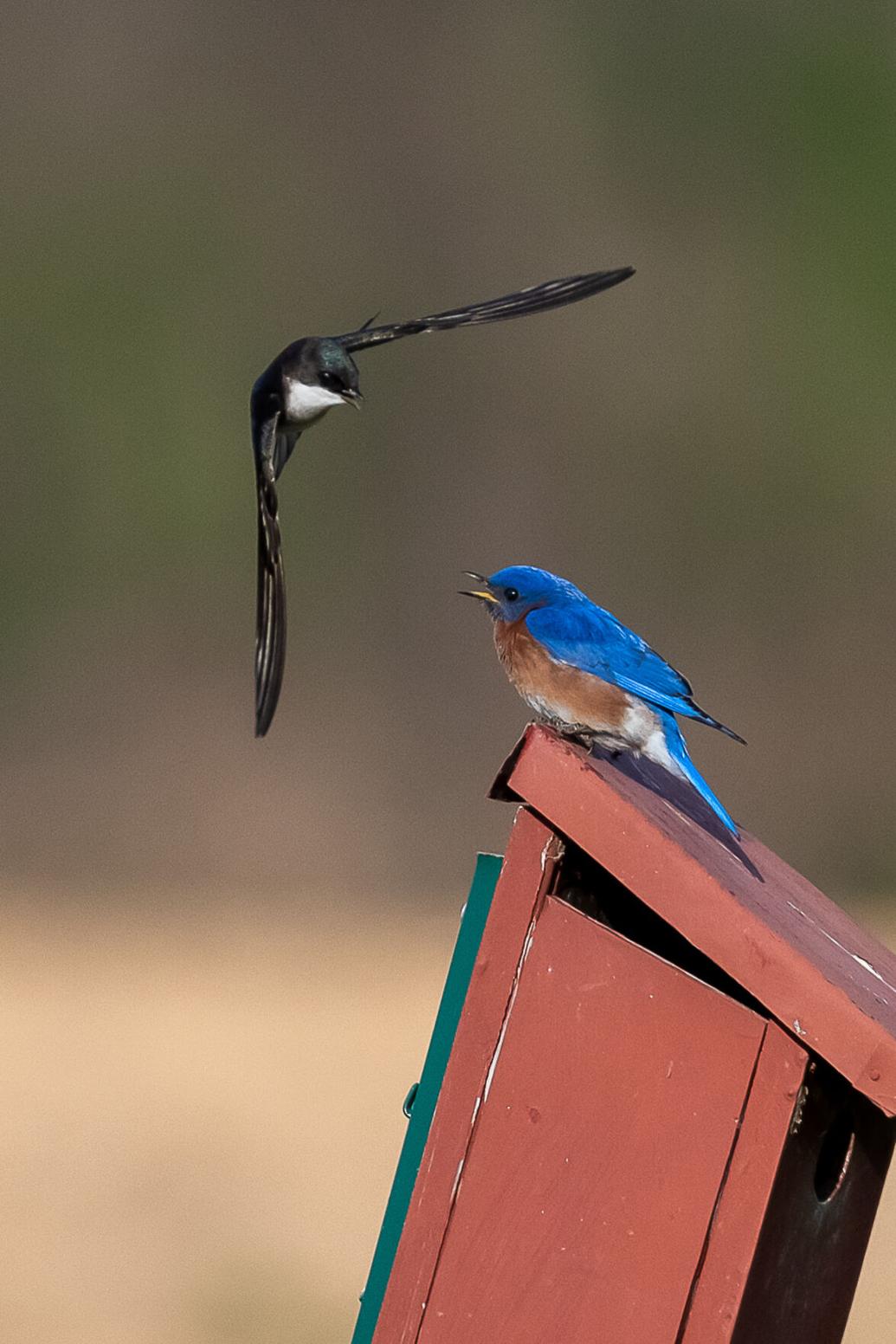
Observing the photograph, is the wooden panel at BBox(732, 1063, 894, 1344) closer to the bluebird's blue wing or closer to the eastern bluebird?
the eastern bluebird

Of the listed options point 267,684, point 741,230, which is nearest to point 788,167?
point 741,230

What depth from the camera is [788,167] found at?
17328mm

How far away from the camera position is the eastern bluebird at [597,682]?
153 inches

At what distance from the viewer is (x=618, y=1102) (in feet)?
10.3

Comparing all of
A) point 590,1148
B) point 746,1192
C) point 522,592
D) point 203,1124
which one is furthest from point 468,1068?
point 203,1124

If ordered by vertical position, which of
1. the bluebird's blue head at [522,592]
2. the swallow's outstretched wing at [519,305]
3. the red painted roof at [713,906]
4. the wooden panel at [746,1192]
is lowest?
the wooden panel at [746,1192]

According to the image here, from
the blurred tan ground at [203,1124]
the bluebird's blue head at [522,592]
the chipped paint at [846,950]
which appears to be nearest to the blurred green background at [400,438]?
the blurred tan ground at [203,1124]

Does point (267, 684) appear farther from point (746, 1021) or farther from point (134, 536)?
point (134, 536)

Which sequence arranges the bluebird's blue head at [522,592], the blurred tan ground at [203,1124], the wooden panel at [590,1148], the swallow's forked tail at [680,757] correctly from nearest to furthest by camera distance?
the wooden panel at [590,1148], the swallow's forked tail at [680,757], the bluebird's blue head at [522,592], the blurred tan ground at [203,1124]

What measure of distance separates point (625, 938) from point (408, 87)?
15383 mm

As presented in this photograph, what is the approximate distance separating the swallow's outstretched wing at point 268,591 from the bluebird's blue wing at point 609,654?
0.63 meters

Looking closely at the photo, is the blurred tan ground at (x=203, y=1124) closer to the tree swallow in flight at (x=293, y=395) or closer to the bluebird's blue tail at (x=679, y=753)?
the bluebird's blue tail at (x=679, y=753)

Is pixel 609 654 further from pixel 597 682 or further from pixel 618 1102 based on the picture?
pixel 618 1102

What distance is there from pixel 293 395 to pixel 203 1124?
5.10 meters
